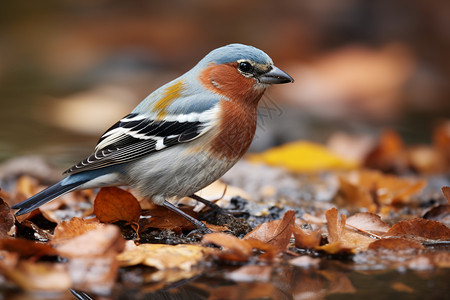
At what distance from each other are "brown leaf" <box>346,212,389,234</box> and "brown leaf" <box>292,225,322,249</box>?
20.1 inches

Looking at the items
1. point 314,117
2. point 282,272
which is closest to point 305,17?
point 314,117

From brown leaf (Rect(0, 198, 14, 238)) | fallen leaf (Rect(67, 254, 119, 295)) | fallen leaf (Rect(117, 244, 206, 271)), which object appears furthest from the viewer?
brown leaf (Rect(0, 198, 14, 238))

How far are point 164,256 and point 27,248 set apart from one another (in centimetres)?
67

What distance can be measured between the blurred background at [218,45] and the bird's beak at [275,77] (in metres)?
2.87

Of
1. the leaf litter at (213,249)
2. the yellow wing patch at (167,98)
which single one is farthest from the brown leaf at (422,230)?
the yellow wing patch at (167,98)

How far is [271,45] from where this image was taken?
1217cm

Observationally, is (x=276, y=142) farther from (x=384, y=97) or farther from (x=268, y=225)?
(x=268, y=225)

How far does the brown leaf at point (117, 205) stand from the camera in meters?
3.64

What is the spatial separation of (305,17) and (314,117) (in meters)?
4.94

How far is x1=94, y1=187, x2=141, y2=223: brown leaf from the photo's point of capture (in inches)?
143

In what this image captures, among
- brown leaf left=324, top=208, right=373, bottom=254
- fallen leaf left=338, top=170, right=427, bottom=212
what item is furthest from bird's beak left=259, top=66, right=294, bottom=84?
brown leaf left=324, top=208, right=373, bottom=254

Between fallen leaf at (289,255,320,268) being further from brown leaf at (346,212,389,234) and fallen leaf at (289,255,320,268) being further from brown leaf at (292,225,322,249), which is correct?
brown leaf at (346,212,389,234)

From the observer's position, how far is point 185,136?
160 inches

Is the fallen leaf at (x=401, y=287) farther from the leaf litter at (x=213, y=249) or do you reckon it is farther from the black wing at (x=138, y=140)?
the black wing at (x=138, y=140)
